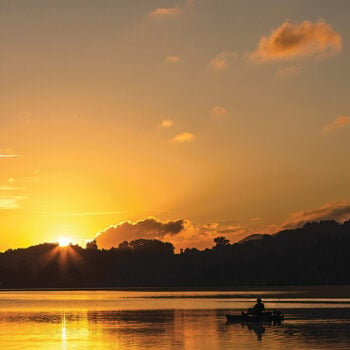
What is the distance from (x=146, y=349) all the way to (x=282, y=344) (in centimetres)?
1010

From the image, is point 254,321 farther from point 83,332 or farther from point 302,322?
point 83,332

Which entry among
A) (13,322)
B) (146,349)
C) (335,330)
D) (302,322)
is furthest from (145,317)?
(146,349)

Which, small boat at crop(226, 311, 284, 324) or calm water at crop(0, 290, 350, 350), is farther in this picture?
small boat at crop(226, 311, 284, 324)

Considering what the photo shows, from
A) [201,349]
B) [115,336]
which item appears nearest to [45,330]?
[115,336]

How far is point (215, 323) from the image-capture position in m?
75.9

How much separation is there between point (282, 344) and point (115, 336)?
1624cm

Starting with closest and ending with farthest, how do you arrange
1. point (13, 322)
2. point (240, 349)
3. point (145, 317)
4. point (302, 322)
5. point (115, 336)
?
point (240, 349) < point (115, 336) < point (302, 322) < point (13, 322) < point (145, 317)

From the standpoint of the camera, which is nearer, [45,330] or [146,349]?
[146,349]

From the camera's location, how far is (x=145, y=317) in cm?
8969

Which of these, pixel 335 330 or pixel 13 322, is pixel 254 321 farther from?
pixel 13 322

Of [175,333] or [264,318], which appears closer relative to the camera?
[175,333]

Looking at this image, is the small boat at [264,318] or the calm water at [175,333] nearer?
the calm water at [175,333]

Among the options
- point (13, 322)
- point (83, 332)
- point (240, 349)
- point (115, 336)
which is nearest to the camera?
point (240, 349)

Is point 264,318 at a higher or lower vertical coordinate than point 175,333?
higher
